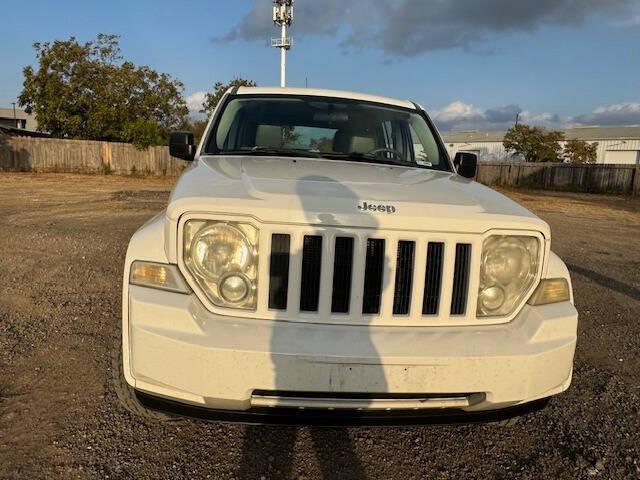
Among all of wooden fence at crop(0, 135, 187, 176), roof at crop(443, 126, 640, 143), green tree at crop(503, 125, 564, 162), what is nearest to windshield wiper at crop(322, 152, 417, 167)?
wooden fence at crop(0, 135, 187, 176)

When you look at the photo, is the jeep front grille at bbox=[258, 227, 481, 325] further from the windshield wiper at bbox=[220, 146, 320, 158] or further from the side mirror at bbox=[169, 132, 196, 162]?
the side mirror at bbox=[169, 132, 196, 162]

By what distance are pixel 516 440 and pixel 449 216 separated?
140cm

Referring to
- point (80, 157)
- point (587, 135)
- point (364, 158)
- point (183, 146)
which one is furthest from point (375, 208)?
point (587, 135)

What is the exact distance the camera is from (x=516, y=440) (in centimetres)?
272

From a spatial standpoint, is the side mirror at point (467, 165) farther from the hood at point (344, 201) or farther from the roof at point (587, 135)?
the roof at point (587, 135)

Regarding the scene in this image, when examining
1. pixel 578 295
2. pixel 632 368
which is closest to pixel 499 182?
pixel 578 295

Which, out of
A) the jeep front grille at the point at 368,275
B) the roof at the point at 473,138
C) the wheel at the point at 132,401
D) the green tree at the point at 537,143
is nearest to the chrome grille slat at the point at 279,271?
the jeep front grille at the point at 368,275

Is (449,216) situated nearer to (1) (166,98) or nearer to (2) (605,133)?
(1) (166,98)

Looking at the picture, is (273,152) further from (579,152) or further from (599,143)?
(599,143)

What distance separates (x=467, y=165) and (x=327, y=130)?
3.53ft

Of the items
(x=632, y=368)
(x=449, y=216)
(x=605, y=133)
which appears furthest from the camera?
(x=605, y=133)

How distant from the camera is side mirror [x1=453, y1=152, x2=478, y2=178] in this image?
12.4ft

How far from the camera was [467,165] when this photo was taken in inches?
150

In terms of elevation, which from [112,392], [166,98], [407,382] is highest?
[166,98]
